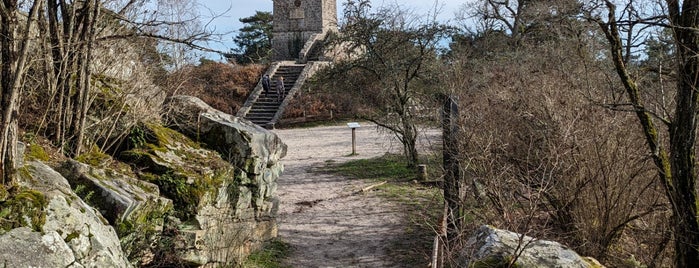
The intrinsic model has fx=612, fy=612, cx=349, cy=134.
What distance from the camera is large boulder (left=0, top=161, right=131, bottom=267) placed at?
3939 mm

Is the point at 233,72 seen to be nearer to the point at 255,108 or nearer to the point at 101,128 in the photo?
the point at 255,108

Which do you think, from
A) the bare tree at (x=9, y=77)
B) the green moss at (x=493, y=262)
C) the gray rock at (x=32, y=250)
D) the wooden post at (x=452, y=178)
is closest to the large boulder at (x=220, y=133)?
A: the wooden post at (x=452, y=178)

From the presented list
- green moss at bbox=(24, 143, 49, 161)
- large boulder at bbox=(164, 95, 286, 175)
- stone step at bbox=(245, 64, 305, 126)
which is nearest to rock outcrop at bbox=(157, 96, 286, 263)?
large boulder at bbox=(164, 95, 286, 175)

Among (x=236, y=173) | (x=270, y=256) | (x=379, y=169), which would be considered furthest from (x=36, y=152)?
(x=379, y=169)

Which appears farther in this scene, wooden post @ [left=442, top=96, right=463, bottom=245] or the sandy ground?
the sandy ground

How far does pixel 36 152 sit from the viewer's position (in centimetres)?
604

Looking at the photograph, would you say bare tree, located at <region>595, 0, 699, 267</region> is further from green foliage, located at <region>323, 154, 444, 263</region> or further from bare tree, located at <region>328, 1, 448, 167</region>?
bare tree, located at <region>328, 1, 448, 167</region>

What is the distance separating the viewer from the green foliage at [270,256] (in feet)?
→ 26.8

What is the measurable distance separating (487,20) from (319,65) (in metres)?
9.47

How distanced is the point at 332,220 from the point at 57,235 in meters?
7.06

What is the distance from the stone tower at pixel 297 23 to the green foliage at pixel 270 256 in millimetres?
28667

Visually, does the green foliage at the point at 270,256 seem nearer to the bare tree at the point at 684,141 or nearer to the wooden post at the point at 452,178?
the wooden post at the point at 452,178

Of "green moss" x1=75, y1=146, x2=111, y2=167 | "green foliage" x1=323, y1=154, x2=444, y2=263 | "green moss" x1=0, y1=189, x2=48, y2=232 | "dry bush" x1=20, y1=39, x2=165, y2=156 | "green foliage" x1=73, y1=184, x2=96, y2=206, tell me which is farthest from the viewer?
"green foliage" x1=323, y1=154, x2=444, y2=263

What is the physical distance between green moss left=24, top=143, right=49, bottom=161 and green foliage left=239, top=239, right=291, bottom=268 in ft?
9.13
